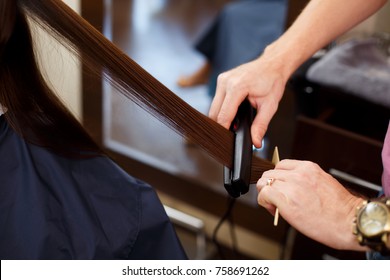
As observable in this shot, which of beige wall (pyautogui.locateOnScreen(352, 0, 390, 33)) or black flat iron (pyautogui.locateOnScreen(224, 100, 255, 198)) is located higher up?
beige wall (pyautogui.locateOnScreen(352, 0, 390, 33))

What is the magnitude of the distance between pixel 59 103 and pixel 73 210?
225mm

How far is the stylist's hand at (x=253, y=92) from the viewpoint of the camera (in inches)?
46.4

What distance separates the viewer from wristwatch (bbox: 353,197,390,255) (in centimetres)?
91

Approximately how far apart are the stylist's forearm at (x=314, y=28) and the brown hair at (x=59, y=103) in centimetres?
27

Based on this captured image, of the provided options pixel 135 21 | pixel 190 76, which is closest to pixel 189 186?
pixel 190 76

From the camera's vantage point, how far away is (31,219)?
3.68 ft

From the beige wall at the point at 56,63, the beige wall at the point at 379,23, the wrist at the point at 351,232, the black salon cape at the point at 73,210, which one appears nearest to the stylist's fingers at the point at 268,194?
the wrist at the point at 351,232

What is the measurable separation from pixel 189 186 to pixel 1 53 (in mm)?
1506

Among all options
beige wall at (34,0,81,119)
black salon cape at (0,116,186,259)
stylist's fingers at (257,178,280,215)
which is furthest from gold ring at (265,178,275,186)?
beige wall at (34,0,81,119)

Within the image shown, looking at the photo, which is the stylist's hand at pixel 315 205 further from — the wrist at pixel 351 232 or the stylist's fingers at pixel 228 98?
the stylist's fingers at pixel 228 98

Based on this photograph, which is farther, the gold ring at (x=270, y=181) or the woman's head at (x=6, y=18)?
the gold ring at (x=270, y=181)

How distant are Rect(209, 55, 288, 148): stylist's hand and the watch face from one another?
0.29m

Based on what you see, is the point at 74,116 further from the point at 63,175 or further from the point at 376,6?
the point at 376,6

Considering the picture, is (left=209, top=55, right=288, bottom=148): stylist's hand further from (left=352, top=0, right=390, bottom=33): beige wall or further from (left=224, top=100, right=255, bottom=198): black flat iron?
(left=352, top=0, right=390, bottom=33): beige wall
